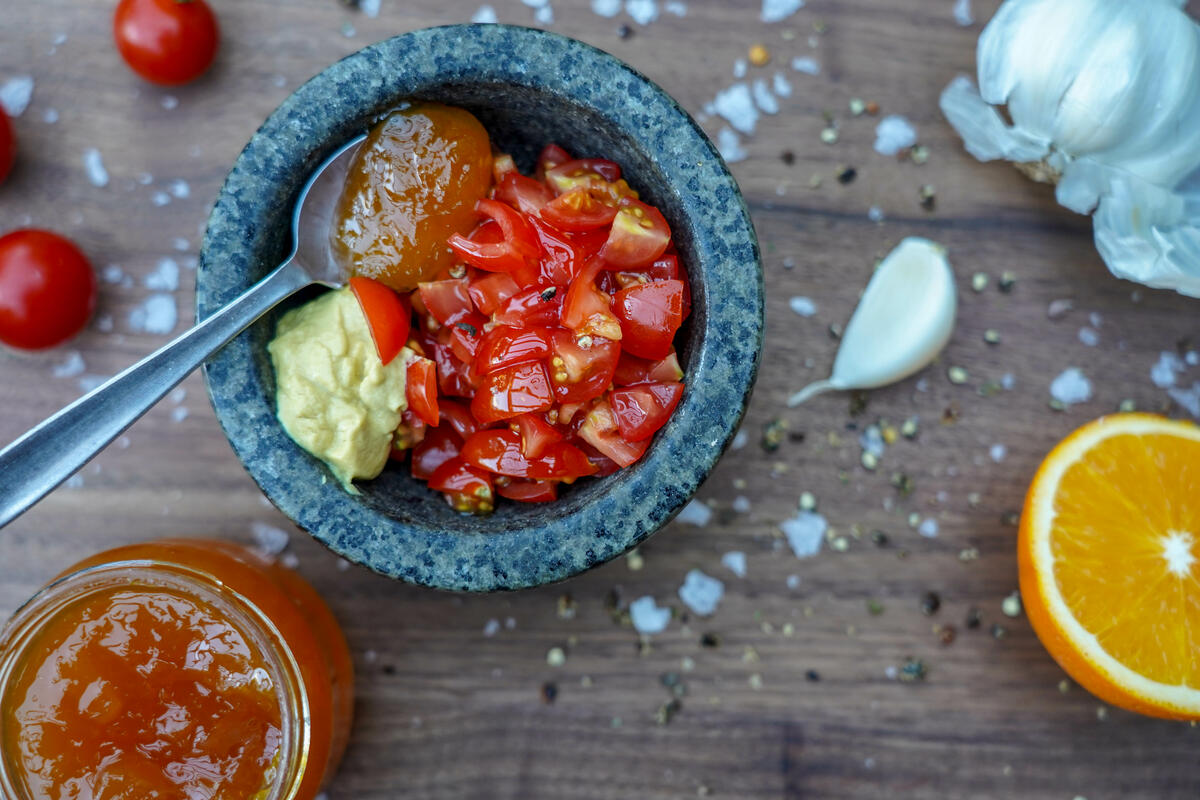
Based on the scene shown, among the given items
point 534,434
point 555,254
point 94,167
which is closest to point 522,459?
point 534,434

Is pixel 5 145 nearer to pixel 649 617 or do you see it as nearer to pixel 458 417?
pixel 458 417

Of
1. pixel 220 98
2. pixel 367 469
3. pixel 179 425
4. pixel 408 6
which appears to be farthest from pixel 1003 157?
pixel 179 425

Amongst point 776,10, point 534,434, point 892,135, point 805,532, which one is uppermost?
point 776,10

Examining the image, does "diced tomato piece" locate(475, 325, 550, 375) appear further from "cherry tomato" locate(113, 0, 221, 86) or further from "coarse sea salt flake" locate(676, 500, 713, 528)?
"cherry tomato" locate(113, 0, 221, 86)

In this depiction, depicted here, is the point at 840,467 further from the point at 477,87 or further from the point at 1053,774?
the point at 477,87

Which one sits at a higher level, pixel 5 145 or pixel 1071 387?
pixel 5 145

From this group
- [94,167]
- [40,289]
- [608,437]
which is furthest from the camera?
[94,167]

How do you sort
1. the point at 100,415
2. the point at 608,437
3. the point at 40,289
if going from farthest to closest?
1. the point at 40,289
2. the point at 608,437
3. the point at 100,415
